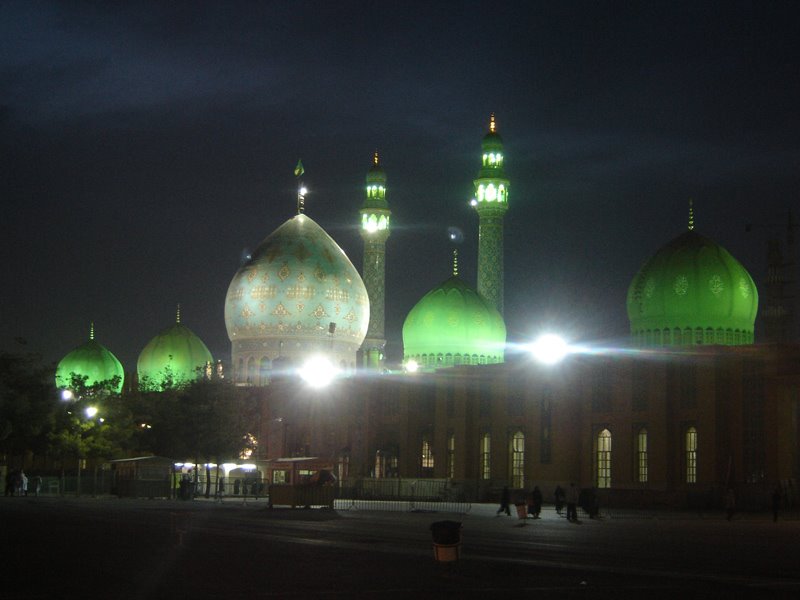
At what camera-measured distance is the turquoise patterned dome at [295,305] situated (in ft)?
232

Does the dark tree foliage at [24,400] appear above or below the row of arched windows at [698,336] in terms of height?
below

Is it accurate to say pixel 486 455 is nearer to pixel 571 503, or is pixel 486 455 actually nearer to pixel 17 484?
pixel 17 484

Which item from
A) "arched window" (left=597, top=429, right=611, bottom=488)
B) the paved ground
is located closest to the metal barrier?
"arched window" (left=597, top=429, right=611, bottom=488)

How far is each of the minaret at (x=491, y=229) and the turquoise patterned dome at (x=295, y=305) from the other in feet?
22.6

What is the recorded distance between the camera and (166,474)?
165 feet

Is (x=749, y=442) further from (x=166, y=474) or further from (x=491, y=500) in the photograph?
(x=166, y=474)

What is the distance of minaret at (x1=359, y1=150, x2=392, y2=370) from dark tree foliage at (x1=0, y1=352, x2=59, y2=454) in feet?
86.1

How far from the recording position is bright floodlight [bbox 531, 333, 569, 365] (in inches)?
2039

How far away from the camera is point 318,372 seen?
69562 mm

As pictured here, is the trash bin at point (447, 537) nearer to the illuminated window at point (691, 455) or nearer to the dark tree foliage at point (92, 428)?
the illuminated window at point (691, 455)

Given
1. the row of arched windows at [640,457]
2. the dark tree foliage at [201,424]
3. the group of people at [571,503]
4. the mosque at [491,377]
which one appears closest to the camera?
the group of people at [571,503]

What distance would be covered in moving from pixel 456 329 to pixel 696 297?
1592 centimetres

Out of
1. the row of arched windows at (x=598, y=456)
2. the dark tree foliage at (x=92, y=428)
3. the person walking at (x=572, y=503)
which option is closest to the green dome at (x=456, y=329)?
the row of arched windows at (x=598, y=456)

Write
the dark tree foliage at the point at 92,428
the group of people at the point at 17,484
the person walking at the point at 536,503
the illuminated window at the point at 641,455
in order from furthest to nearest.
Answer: the dark tree foliage at the point at 92,428
the illuminated window at the point at 641,455
the group of people at the point at 17,484
the person walking at the point at 536,503
